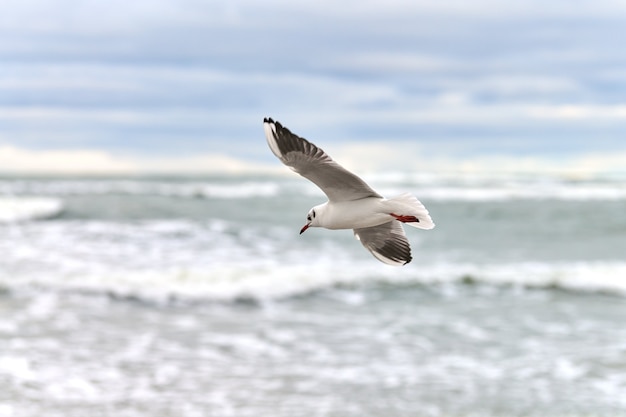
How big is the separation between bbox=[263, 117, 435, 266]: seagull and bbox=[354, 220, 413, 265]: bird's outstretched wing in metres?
0.57

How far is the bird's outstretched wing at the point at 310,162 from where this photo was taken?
3.47 meters

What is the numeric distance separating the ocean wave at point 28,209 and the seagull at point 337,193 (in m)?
14.5

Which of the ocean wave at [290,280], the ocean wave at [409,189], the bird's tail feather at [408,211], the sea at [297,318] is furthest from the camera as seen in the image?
the ocean wave at [409,189]

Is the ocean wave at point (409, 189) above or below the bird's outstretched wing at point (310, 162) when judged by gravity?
above

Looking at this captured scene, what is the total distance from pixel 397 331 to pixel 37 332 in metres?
3.88

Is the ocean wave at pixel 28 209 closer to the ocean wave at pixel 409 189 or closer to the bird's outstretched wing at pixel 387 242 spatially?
the ocean wave at pixel 409 189

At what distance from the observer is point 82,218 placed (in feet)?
58.7

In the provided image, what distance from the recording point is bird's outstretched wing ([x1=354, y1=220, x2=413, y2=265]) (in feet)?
14.3

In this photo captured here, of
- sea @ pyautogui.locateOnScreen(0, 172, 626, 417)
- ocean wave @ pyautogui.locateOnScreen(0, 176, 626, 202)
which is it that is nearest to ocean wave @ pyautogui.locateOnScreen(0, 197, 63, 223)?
sea @ pyautogui.locateOnScreen(0, 172, 626, 417)

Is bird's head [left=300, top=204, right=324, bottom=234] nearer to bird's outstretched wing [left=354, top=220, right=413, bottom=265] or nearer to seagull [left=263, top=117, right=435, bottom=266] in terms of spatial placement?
seagull [left=263, top=117, right=435, bottom=266]

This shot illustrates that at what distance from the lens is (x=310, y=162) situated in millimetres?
3529

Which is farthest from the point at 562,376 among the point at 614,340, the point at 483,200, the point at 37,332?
the point at 483,200

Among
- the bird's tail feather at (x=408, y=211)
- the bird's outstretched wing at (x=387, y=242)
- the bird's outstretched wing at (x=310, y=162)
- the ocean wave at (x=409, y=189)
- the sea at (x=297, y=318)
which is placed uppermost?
the ocean wave at (x=409, y=189)

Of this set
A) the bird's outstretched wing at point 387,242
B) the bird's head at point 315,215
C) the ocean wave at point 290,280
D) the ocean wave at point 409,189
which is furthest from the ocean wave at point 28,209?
the bird's head at point 315,215
